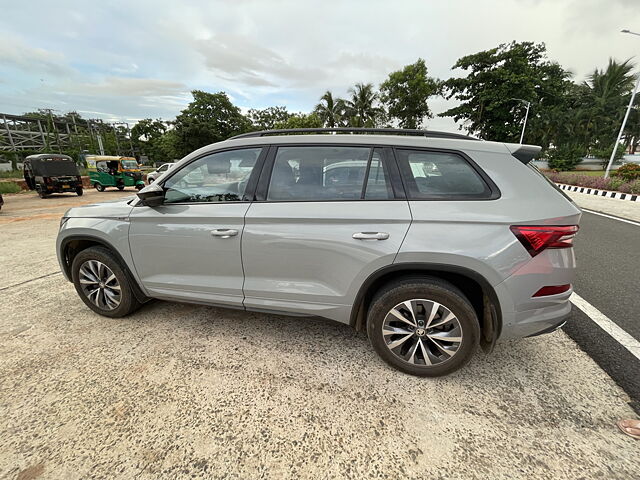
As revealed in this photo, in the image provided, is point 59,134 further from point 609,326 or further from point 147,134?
point 609,326

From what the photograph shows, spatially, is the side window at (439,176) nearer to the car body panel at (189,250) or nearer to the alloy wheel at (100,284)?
the car body panel at (189,250)

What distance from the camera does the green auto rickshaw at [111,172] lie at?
643 inches

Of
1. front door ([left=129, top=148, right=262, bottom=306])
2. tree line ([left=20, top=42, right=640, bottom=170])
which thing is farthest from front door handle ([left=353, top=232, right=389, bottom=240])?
tree line ([left=20, top=42, right=640, bottom=170])

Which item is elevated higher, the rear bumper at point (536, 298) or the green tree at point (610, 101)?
the green tree at point (610, 101)

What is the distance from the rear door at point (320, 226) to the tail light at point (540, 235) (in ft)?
2.20

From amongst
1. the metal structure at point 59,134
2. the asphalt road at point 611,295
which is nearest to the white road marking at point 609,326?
the asphalt road at point 611,295

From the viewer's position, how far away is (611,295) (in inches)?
128

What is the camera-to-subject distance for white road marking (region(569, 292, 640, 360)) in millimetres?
2354

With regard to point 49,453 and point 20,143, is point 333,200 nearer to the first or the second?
point 49,453

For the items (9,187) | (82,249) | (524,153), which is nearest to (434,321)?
(524,153)

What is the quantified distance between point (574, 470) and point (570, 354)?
1145 millimetres

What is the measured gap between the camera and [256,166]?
2.27m

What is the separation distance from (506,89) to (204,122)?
113ft

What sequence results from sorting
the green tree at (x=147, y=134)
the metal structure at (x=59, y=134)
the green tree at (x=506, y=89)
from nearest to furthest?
the green tree at (x=506, y=89) → the metal structure at (x=59, y=134) → the green tree at (x=147, y=134)
